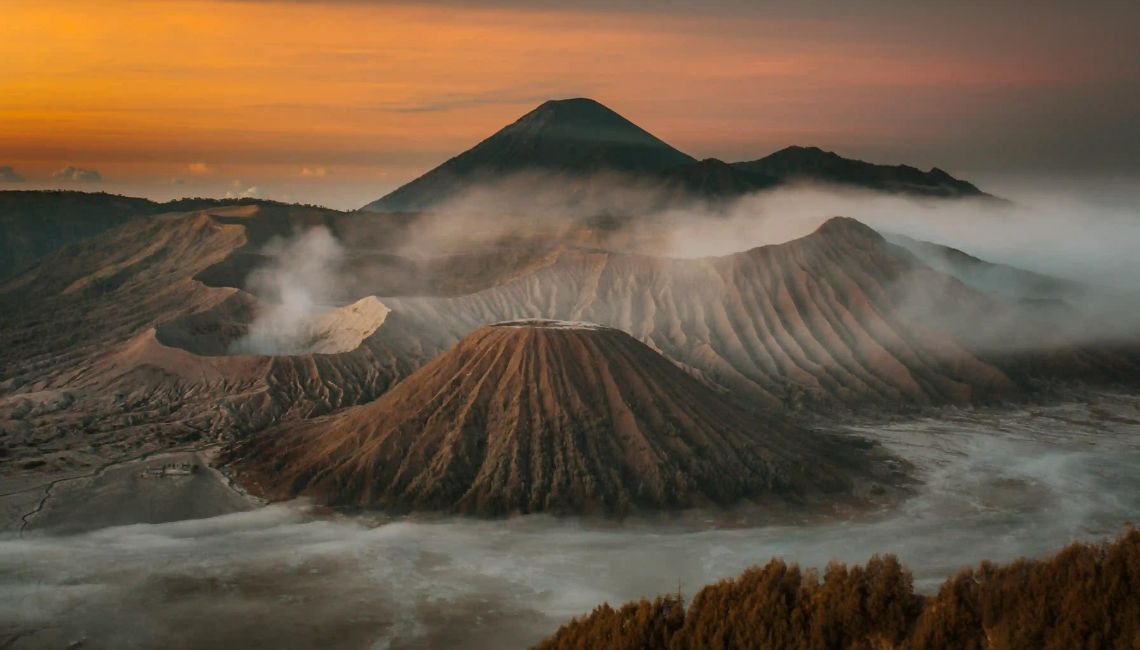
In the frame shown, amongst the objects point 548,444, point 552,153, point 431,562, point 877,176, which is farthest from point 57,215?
point 431,562

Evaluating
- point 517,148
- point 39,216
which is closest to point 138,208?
point 39,216

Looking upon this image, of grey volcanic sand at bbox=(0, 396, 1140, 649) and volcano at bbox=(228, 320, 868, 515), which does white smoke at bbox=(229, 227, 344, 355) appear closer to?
volcano at bbox=(228, 320, 868, 515)

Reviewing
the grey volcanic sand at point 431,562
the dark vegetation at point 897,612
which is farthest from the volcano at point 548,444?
the dark vegetation at point 897,612

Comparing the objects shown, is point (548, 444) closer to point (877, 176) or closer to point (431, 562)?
point (431, 562)

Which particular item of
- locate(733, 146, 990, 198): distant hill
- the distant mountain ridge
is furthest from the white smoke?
locate(733, 146, 990, 198): distant hill

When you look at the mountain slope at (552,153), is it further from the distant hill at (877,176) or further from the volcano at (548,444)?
the volcano at (548,444)

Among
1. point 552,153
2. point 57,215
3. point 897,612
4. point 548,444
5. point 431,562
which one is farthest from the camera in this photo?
point 552,153
